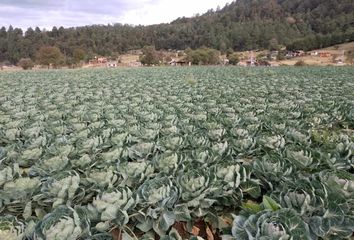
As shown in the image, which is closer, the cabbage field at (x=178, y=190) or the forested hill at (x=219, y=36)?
the cabbage field at (x=178, y=190)

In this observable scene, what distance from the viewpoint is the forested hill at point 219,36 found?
90312 millimetres

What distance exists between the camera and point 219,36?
338 feet

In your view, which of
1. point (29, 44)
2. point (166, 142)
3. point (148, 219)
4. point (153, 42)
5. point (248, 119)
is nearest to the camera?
point (148, 219)

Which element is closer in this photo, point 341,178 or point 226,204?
point 341,178

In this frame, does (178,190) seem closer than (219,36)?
Yes

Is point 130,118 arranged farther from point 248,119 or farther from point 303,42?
point 303,42

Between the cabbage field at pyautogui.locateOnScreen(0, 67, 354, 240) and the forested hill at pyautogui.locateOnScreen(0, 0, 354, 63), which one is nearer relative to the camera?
the cabbage field at pyautogui.locateOnScreen(0, 67, 354, 240)

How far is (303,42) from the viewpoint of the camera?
83.8 meters

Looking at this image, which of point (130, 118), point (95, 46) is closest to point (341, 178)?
point (130, 118)

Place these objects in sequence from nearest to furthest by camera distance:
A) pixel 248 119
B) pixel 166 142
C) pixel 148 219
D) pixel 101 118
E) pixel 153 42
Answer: pixel 148 219, pixel 166 142, pixel 248 119, pixel 101 118, pixel 153 42

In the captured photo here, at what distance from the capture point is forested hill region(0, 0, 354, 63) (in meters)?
90.3

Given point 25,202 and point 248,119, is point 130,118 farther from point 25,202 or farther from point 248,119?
point 25,202

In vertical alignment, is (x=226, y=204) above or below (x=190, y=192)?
below

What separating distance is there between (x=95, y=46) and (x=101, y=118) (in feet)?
315
